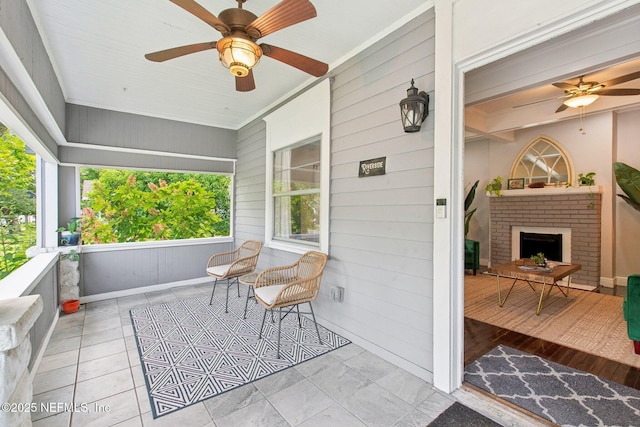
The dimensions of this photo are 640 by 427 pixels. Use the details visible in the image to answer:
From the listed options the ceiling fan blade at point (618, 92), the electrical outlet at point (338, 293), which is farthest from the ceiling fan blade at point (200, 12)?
the ceiling fan blade at point (618, 92)

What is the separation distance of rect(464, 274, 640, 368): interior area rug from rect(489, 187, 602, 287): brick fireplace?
0.76m

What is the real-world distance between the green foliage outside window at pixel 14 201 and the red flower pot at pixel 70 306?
1.16 meters

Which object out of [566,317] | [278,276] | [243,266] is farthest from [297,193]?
[566,317]

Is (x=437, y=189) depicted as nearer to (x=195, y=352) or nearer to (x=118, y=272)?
(x=195, y=352)

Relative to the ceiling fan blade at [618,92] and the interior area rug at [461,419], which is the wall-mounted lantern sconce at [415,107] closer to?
the interior area rug at [461,419]

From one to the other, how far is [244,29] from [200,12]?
288 mm

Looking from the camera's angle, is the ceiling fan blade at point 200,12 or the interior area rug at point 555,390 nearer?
the ceiling fan blade at point 200,12

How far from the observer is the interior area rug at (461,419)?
1766mm

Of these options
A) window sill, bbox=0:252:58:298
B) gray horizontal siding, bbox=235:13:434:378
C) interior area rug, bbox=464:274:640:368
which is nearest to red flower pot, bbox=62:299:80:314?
window sill, bbox=0:252:58:298

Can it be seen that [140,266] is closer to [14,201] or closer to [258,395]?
[14,201]

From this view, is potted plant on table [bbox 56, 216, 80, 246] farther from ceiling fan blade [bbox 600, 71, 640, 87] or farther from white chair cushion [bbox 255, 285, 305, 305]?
ceiling fan blade [bbox 600, 71, 640, 87]

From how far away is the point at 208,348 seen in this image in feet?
9.02

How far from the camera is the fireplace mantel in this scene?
4906 mm

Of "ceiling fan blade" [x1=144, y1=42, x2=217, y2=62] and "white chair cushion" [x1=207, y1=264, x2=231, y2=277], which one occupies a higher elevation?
"ceiling fan blade" [x1=144, y1=42, x2=217, y2=62]
